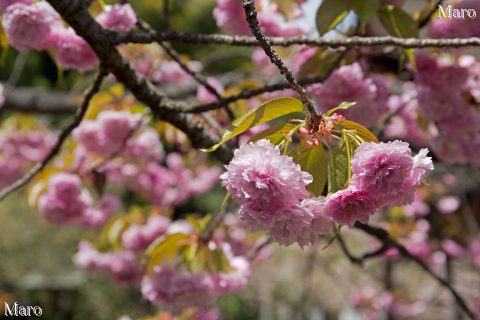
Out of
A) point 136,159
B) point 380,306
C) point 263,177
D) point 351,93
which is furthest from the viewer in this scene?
point 380,306

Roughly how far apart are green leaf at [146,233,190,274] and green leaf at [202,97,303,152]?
67 centimetres

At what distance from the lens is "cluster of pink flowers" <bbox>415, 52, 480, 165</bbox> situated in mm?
1319

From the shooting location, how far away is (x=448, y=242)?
430 centimetres

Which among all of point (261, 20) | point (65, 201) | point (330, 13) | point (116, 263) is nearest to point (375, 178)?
point (330, 13)

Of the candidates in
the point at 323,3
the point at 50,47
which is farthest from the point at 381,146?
the point at 50,47

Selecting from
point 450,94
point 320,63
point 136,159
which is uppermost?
point 320,63

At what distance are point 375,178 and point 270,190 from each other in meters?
0.13

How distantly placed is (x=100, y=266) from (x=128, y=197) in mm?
5125

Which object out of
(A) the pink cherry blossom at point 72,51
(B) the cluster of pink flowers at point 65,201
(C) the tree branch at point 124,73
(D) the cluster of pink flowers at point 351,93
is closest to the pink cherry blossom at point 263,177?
(C) the tree branch at point 124,73

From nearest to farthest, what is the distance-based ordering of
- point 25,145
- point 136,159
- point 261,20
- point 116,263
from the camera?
point 261,20 → point 116,263 → point 136,159 → point 25,145

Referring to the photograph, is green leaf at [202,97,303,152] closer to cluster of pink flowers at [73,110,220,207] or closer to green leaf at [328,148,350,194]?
green leaf at [328,148,350,194]

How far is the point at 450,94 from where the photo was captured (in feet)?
4.40

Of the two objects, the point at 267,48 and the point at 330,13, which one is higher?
the point at 267,48

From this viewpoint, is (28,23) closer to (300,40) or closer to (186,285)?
(300,40)
